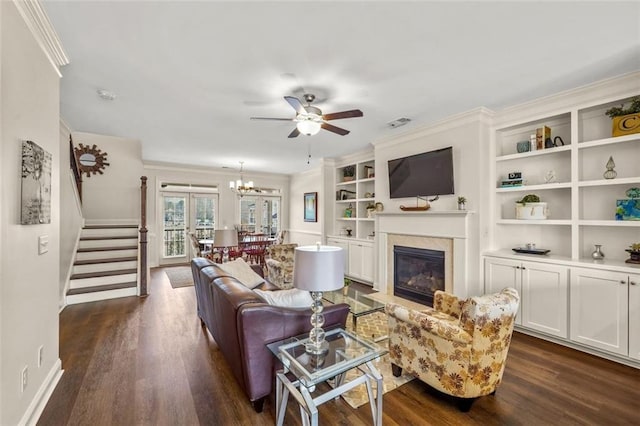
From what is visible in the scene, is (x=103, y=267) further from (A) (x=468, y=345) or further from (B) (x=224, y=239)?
(A) (x=468, y=345)

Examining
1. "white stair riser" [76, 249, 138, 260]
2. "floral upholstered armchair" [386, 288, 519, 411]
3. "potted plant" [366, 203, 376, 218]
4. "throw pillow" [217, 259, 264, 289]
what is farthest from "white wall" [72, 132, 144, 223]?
"floral upholstered armchair" [386, 288, 519, 411]

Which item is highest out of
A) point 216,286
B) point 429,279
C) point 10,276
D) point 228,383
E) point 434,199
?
point 434,199

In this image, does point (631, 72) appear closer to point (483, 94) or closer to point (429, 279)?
point (483, 94)

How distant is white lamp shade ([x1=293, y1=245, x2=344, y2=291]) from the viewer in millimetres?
1750

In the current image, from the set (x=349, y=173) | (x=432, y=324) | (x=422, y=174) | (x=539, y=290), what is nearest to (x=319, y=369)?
(x=432, y=324)

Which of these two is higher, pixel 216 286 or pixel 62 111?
pixel 62 111

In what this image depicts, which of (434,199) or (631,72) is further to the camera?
(434,199)

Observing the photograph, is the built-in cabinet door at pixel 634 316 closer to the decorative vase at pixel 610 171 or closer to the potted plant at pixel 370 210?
the decorative vase at pixel 610 171

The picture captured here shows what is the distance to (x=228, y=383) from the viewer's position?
233 cm

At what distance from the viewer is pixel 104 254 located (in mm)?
5094

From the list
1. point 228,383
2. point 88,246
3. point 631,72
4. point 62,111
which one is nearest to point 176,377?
point 228,383

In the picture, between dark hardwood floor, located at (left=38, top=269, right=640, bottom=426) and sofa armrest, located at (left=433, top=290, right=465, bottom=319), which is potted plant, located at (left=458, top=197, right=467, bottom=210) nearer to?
sofa armrest, located at (left=433, top=290, right=465, bottom=319)

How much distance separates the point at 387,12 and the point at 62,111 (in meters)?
4.10

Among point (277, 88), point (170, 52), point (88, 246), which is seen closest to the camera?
point (170, 52)
